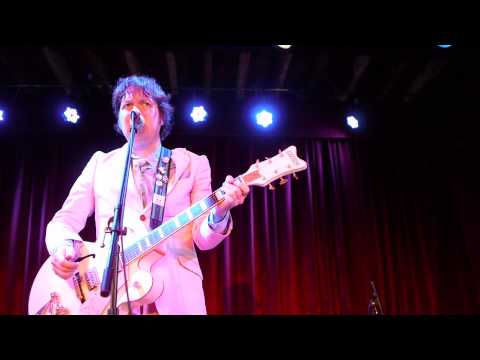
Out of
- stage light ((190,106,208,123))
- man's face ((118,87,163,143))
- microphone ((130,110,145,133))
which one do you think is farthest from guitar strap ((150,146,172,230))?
stage light ((190,106,208,123))

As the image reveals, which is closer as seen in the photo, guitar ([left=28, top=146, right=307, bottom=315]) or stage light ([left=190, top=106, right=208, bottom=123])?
guitar ([left=28, top=146, right=307, bottom=315])

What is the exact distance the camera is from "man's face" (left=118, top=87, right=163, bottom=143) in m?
3.03

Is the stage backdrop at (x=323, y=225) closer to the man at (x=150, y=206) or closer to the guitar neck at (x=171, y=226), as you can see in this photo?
the man at (x=150, y=206)

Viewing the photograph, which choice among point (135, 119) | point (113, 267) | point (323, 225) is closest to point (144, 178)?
point (135, 119)

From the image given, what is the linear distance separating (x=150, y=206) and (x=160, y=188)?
0.13 meters

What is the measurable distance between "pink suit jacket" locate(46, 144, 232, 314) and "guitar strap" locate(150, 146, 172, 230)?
0.11 ft

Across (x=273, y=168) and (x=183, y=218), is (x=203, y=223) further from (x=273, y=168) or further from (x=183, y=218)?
(x=273, y=168)

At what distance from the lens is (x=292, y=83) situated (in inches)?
205

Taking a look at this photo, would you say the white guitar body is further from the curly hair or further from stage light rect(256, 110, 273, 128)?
stage light rect(256, 110, 273, 128)

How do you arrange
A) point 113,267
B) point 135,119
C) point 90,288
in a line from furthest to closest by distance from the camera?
point 90,288
point 135,119
point 113,267

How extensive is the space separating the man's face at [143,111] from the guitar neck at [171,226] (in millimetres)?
612

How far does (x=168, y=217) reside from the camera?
2.79 metres

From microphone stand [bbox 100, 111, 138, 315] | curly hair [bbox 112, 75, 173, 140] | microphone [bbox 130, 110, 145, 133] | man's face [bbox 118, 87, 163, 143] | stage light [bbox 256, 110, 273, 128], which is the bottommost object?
microphone stand [bbox 100, 111, 138, 315]

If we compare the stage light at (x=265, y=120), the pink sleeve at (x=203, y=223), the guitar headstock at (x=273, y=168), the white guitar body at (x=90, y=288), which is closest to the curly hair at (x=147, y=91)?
the pink sleeve at (x=203, y=223)
